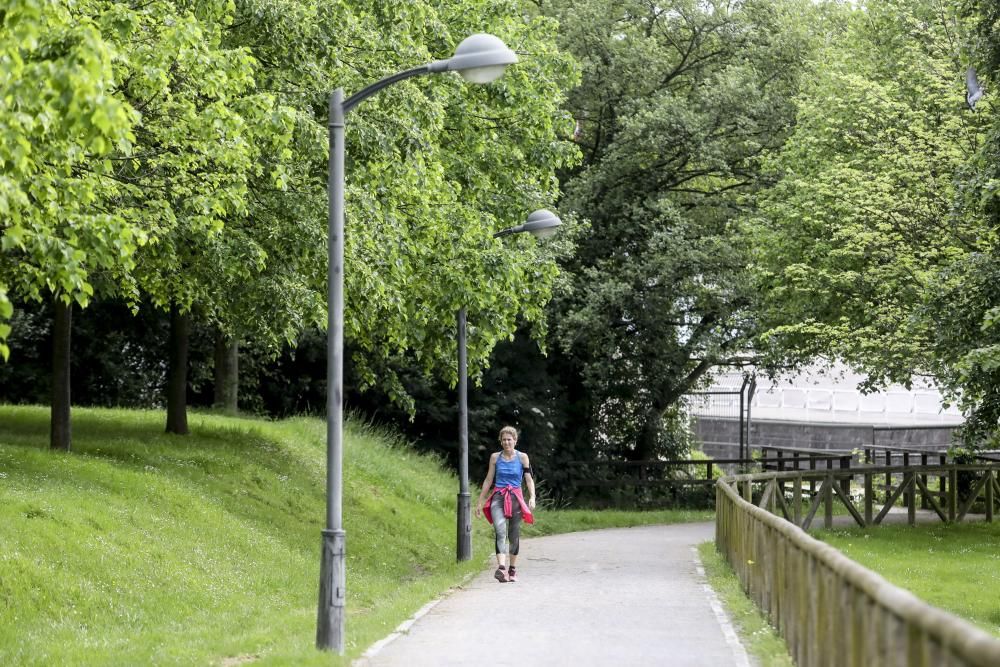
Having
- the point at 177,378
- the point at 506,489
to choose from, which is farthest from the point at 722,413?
the point at 506,489

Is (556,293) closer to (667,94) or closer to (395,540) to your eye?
(667,94)

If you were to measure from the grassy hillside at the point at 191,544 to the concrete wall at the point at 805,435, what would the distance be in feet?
64.9

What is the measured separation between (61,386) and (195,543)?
4.71m

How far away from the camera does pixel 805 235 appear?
30.7 meters

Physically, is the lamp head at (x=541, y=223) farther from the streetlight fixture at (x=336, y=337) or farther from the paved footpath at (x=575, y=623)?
the streetlight fixture at (x=336, y=337)

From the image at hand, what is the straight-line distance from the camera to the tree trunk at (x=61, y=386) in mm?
20453

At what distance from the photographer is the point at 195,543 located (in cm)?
1733

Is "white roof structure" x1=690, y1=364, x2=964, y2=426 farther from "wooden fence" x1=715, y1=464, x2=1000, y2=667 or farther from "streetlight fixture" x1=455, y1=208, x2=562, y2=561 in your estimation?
"wooden fence" x1=715, y1=464, x2=1000, y2=667

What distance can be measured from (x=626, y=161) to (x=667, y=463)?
8257 mm

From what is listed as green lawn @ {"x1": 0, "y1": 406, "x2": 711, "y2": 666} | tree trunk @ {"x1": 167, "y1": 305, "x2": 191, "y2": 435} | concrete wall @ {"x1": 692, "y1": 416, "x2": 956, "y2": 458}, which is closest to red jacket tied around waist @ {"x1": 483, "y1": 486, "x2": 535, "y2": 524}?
green lawn @ {"x1": 0, "y1": 406, "x2": 711, "y2": 666}

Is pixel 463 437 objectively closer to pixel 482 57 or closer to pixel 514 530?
pixel 514 530

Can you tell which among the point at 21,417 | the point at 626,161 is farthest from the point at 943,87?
the point at 21,417

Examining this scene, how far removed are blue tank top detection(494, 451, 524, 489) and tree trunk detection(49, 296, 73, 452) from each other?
6901 mm

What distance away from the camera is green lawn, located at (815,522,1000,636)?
17.6 meters
